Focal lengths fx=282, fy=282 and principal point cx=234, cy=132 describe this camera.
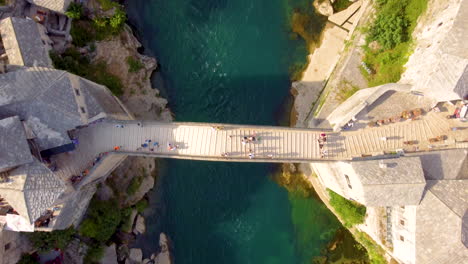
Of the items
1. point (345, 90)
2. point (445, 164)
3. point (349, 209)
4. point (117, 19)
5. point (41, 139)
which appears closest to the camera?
point (41, 139)

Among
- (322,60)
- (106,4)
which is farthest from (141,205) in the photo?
(322,60)

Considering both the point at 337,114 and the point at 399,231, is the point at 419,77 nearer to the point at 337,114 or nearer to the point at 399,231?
the point at 337,114

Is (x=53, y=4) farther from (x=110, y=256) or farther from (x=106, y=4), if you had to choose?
(x=110, y=256)

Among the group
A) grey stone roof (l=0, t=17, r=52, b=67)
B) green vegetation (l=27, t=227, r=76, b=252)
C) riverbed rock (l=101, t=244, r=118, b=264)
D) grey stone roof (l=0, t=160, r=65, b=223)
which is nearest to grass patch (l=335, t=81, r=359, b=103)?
grey stone roof (l=0, t=160, r=65, b=223)

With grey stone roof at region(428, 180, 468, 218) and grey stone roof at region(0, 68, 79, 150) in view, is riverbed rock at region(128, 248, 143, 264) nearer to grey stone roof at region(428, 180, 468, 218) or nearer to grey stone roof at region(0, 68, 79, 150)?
grey stone roof at region(0, 68, 79, 150)

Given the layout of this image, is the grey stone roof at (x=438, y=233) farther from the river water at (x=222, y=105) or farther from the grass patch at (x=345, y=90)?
the grass patch at (x=345, y=90)

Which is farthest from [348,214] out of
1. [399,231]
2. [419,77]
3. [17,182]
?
[17,182]
